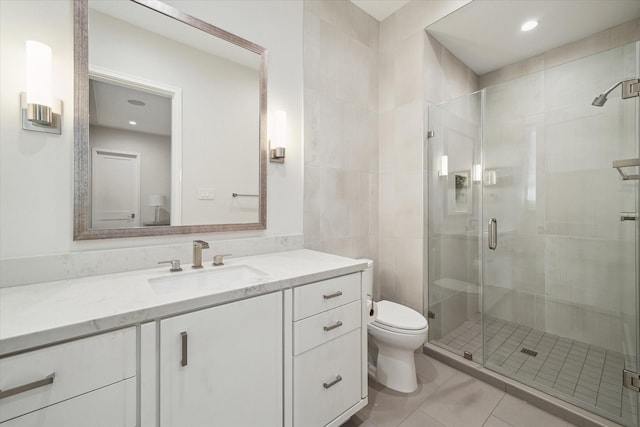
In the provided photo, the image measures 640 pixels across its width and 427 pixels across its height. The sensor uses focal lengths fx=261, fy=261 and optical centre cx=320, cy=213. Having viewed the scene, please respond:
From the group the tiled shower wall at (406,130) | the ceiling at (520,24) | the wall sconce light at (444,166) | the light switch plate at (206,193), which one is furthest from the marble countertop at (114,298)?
the ceiling at (520,24)

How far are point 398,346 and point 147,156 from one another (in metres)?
1.84

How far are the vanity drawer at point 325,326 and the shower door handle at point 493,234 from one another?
1.31 metres

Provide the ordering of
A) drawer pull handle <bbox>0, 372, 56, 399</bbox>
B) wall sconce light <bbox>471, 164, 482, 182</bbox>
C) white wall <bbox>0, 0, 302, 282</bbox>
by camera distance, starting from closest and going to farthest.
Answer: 1. drawer pull handle <bbox>0, 372, 56, 399</bbox>
2. white wall <bbox>0, 0, 302, 282</bbox>
3. wall sconce light <bbox>471, 164, 482, 182</bbox>

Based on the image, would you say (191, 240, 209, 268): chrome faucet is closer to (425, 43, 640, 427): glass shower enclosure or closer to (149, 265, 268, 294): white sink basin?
(149, 265, 268, 294): white sink basin

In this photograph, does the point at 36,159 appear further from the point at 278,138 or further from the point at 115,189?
the point at 278,138

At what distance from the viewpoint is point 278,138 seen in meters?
1.72

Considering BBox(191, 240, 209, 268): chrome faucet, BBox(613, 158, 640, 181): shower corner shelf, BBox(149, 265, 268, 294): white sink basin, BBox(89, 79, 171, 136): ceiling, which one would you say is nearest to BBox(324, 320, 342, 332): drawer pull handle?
BBox(149, 265, 268, 294): white sink basin

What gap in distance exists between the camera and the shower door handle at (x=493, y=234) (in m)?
2.02

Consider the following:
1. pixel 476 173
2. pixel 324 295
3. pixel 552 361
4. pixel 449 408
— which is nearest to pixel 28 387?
pixel 324 295

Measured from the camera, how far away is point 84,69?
116 centimetres

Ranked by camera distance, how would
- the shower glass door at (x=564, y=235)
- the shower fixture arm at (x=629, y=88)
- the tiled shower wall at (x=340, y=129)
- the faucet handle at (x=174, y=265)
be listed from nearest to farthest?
the faucet handle at (x=174, y=265), the shower fixture arm at (x=629, y=88), the shower glass door at (x=564, y=235), the tiled shower wall at (x=340, y=129)

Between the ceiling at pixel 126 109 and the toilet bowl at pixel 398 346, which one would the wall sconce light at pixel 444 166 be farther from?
the ceiling at pixel 126 109

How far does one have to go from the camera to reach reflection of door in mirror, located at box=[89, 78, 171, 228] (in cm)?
119

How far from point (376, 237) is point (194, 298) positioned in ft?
6.12
